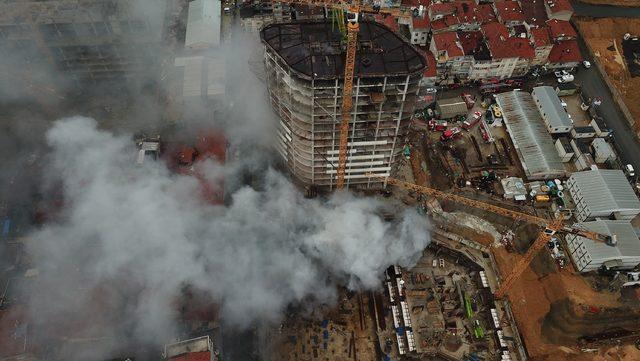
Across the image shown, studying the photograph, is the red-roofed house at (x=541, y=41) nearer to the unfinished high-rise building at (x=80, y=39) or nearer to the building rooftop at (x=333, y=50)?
the building rooftop at (x=333, y=50)

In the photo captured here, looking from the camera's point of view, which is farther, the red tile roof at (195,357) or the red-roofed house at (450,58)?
the red-roofed house at (450,58)

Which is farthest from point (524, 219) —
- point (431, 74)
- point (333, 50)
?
point (333, 50)

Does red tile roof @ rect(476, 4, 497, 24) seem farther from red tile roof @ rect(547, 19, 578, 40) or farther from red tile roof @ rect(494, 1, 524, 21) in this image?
red tile roof @ rect(547, 19, 578, 40)

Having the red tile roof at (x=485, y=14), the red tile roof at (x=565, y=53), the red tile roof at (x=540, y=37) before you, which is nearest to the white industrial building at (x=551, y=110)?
the red tile roof at (x=540, y=37)

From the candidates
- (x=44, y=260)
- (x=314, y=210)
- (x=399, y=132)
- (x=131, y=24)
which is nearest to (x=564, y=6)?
(x=399, y=132)

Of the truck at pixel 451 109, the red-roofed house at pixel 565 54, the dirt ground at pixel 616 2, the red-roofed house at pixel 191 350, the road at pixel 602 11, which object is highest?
the dirt ground at pixel 616 2

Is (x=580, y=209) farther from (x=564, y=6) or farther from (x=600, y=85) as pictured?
(x=564, y=6)

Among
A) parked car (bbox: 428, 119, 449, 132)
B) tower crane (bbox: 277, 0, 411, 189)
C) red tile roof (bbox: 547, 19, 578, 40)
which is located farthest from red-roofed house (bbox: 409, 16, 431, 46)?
tower crane (bbox: 277, 0, 411, 189)
